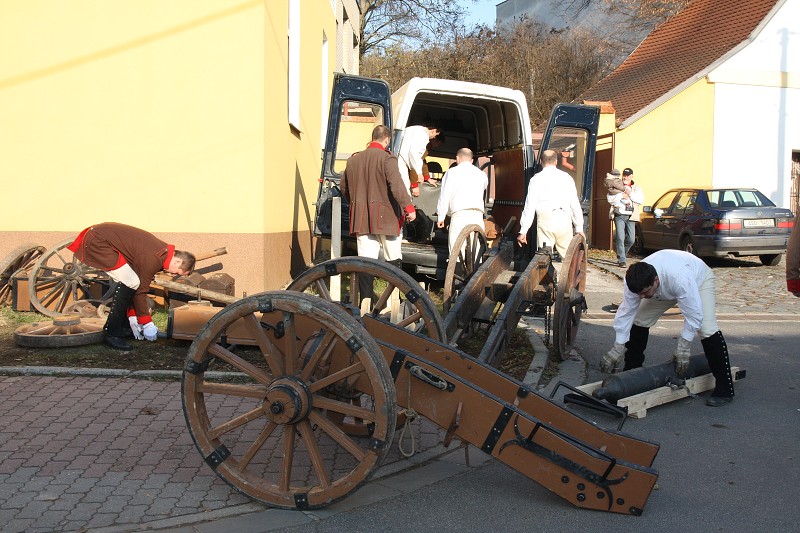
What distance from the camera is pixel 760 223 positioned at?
1559 cm

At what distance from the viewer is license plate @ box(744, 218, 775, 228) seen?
51.0 ft

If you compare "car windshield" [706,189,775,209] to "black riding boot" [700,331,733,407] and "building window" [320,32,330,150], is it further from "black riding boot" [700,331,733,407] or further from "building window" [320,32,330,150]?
"black riding boot" [700,331,733,407]

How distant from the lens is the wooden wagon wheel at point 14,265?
344 inches

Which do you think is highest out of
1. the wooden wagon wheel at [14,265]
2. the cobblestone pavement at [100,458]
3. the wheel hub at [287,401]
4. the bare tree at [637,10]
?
the bare tree at [637,10]

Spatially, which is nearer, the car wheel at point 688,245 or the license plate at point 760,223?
the license plate at point 760,223

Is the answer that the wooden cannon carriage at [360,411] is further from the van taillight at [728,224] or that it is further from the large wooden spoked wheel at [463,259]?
the van taillight at [728,224]

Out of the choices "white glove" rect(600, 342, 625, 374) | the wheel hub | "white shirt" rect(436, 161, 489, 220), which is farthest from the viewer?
"white shirt" rect(436, 161, 489, 220)

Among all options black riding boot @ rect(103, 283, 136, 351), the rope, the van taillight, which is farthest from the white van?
the van taillight

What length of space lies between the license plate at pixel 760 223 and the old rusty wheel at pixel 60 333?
39.6 feet

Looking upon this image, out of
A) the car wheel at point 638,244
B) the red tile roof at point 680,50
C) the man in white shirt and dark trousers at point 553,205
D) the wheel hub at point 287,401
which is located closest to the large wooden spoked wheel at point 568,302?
the man in white shirt and dark trousers at point 553,205

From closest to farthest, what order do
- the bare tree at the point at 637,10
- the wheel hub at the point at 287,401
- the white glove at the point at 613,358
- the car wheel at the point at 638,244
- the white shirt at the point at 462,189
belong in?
1. the wheel hub at the point at 287,401
2. the white glove at the point at 613,358
3. the white shirt at the point at 462,189
4. the car wheel at the point at 638,244
5. the bare tree at the point at 637,10

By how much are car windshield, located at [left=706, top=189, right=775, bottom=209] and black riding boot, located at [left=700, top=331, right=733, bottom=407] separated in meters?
10.9

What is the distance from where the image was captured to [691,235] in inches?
639

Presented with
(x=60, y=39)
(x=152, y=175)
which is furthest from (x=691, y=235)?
(x=60, y=39)
